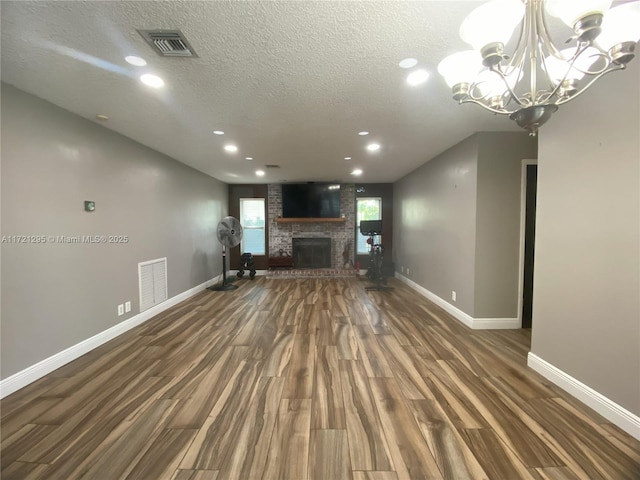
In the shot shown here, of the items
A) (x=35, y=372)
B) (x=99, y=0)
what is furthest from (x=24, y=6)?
(x=35, y=372)

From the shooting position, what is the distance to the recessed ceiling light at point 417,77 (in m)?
1.91

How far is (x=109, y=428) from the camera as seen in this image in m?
1.70

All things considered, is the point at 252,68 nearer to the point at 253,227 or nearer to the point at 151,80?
the point at 151,80

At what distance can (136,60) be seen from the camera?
5.82ft

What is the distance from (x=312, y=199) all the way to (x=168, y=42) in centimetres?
515

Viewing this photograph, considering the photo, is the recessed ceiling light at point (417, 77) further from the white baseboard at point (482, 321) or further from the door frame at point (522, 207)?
the white baseboard at point (482, 321)

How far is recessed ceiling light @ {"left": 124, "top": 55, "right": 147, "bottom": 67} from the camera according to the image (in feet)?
5.72

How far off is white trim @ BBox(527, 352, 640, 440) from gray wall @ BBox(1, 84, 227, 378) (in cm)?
442

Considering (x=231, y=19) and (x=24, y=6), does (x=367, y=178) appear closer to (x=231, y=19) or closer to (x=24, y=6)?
(x=231, y=19)

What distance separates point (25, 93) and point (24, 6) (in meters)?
1.20

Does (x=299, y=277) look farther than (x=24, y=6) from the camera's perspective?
Yes

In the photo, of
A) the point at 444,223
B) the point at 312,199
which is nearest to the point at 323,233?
the point at 312,199

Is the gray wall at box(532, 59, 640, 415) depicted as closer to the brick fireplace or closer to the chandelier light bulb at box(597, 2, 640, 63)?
the chandelier light bulb at box(597, 2, 640, 63)

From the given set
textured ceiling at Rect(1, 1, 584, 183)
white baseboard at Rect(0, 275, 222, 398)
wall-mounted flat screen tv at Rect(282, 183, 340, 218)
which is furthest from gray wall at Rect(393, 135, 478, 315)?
white baseboard at Rect(0, 275, 222, 398)
